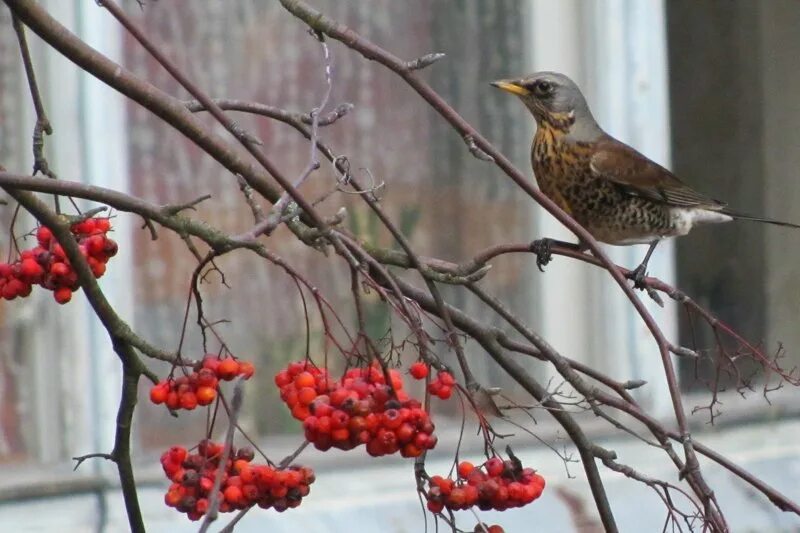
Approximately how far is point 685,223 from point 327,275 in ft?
2.12

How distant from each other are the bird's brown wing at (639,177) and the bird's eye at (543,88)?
0.11 metres

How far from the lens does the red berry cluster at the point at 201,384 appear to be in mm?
853

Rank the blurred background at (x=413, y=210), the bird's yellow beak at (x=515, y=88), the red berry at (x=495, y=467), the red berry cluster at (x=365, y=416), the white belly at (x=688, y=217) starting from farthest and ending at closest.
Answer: the blurred background at (x=413, y=210) < the white belly at (x=688, y=217) < the bird's yellow beak at (x=515, y=88) < the red berry at (x=495, y=467) < the red berry cluster at (x=365, y=416)

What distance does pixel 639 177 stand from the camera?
2.00m

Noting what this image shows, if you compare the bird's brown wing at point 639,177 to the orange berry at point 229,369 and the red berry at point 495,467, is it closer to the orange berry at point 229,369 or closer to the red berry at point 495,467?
the red berry at point 495,467

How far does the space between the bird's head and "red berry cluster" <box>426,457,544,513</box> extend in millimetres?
1023

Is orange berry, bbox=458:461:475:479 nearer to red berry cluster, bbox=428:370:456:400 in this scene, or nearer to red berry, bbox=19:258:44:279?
red berry cluster, bbox=428:370:456:400

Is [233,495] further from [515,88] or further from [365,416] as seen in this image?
[515,88]

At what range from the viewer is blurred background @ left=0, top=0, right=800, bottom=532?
2.21 metres

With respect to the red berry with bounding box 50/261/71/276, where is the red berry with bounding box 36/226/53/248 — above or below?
above

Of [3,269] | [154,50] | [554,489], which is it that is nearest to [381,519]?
[554,489]

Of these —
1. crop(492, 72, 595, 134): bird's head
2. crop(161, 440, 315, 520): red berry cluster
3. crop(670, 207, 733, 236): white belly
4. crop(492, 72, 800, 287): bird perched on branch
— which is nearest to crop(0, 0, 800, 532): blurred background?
crop(670, 207, 733, 236): white belly

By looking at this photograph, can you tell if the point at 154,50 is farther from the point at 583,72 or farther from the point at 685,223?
the point at 583,72

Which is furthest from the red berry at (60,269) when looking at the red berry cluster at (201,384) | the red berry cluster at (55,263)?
the red berry cluster at (201,384)
